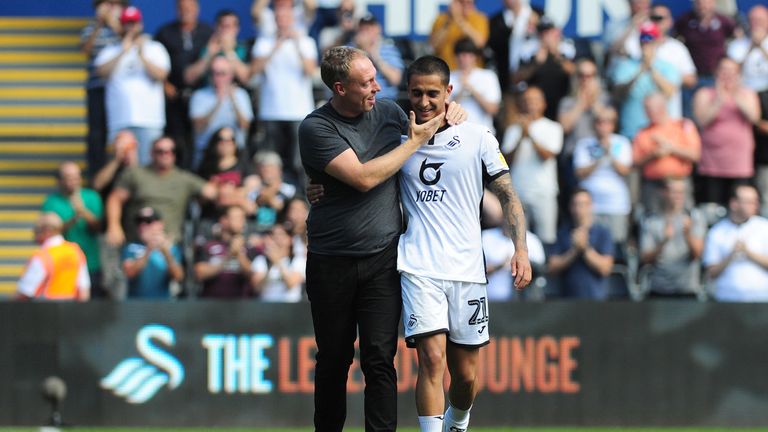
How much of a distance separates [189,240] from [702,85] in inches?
214

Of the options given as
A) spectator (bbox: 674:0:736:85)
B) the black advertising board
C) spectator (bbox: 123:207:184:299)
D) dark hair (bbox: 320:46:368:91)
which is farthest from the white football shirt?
spectator (bbox: 674:0:736:85)

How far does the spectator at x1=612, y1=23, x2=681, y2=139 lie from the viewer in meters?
14.4

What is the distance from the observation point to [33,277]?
42.6 feet

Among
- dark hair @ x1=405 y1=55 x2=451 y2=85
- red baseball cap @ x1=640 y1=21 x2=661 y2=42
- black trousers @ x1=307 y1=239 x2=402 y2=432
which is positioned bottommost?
black trousers @ x1=307 y1=239 x2=402 y2=432

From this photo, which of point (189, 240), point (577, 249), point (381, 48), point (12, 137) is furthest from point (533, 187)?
point (12, 137)

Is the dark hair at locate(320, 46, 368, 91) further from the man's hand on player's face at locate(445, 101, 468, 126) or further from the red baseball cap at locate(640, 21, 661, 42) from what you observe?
the red baseball cap at locate(640, 21, 661, 42)

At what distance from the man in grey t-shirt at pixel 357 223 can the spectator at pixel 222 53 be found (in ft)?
21.4

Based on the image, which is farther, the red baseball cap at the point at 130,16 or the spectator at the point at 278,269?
the red baseball cap at the point at 130,16

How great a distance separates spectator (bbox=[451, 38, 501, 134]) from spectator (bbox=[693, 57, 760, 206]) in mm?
2059

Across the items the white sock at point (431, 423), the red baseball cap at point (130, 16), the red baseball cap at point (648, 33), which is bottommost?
the white sock at point (431, 423)

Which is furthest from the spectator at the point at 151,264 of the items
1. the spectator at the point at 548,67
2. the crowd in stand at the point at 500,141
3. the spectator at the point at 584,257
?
the spectator at the point at 548,67

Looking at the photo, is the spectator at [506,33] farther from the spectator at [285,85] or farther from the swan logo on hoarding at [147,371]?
the swan logo on hoarding at [147,371]

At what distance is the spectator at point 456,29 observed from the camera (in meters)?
14.7

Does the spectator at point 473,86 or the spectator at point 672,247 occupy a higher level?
the spectator at point 473,86
